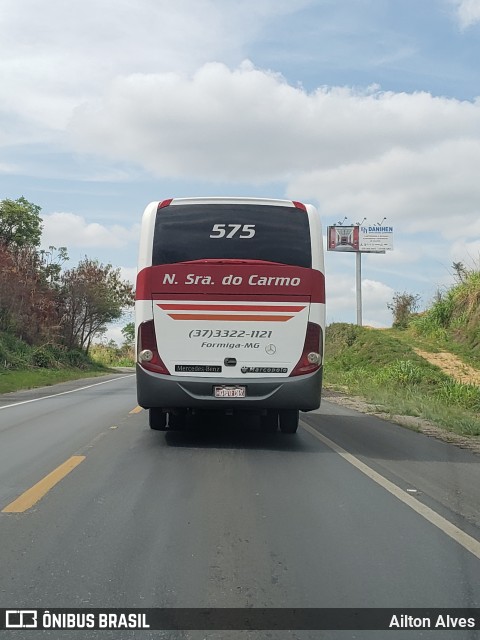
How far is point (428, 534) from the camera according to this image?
17.7 feet

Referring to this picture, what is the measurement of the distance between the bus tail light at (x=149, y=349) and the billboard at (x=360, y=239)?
42.3m

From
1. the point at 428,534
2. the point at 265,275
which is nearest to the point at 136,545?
the point at 428,534

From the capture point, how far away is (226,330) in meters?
9.16

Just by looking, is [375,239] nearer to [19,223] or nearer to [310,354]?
[19,223]

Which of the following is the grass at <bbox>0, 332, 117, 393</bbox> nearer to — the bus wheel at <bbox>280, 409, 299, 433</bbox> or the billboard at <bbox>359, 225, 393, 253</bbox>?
the bus wheel at <bbox>280, 409, 299, 433</bbox>

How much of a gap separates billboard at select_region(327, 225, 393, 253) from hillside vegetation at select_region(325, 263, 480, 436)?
920 centimetres

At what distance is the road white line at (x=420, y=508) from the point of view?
5191 mm

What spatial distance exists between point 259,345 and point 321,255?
5.09 feet

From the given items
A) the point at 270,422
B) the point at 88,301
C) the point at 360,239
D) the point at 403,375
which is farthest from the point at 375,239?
the point at 270,422

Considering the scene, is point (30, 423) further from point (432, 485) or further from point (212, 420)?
point (432, 485)

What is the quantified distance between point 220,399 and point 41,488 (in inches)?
113

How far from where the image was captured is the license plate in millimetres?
9070

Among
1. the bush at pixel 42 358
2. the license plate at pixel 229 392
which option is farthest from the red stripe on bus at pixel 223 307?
the bush at pixel 42 358

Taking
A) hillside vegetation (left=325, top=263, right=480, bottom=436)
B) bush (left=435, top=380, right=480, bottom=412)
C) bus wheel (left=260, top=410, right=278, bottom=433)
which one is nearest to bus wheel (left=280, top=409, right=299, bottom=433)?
bus wheel (left=260, top=410, right=278, bottom=433)
